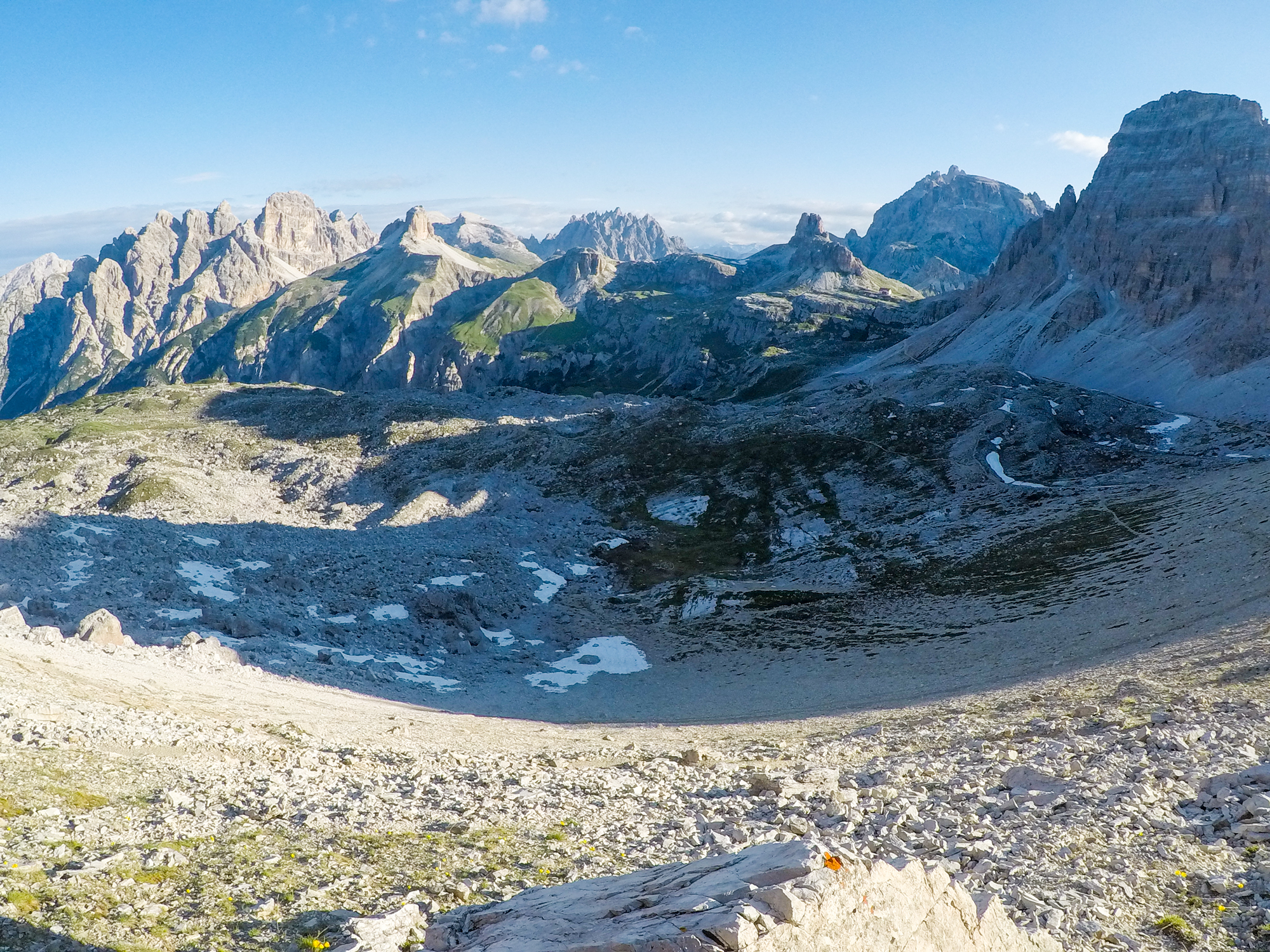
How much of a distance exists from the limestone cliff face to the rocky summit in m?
2.49

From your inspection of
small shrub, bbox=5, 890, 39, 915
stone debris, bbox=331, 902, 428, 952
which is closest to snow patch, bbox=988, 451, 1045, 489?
stone debris, bbox=331, 902, 428, 952

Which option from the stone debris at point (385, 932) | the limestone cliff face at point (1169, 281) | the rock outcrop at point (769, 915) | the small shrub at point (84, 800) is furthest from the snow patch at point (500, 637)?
the limestone cliff face at point (1169, 281)

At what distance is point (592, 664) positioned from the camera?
5819cm

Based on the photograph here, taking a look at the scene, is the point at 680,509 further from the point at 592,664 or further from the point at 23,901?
the point at 23,901

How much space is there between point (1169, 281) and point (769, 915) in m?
189

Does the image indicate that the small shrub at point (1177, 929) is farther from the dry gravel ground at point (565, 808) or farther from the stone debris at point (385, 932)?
the stone debris at point (385, 932)

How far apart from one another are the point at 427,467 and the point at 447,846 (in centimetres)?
9232

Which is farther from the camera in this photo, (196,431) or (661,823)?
(196,431)

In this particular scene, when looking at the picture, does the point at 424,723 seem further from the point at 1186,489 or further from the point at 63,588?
the point at 1186,489

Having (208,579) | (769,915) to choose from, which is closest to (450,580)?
(208,579)

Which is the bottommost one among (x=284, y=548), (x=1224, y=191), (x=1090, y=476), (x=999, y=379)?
(x=284, y=548)

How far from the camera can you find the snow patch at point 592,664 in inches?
2121

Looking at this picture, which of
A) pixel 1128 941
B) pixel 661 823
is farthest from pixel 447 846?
pixel 1128 941

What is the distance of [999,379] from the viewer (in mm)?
117750
